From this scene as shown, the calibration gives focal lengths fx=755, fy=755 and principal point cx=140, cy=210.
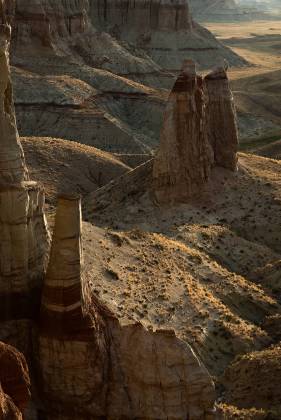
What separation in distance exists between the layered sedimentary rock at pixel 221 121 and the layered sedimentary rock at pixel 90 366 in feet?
103

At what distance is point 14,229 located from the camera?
68.7ft

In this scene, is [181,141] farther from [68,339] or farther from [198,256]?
[68,339]

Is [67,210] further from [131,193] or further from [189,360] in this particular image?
[131,193]

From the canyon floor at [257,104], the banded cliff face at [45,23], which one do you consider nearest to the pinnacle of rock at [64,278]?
the canyon floor at [257,104]

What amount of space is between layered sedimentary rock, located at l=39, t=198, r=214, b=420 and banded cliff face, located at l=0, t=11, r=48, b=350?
2.71 ft

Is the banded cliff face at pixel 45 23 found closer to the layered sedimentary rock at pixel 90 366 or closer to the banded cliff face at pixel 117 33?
the banded cliff face at pixel 117 33

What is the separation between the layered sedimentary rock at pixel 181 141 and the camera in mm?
45156

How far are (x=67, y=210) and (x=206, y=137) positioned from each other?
94.0 ft

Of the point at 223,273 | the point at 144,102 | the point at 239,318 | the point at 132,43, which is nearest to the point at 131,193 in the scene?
the point at 223,273

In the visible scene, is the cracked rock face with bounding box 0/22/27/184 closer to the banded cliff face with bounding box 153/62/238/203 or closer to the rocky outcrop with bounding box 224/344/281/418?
the rocky outcrop with bounding box 224/344/281/418

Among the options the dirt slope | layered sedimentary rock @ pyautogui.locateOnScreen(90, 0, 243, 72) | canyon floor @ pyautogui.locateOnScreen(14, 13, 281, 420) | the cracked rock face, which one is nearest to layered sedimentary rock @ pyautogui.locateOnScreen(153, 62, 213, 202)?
canyon floor @ pyautogui.locateOnScreen(14, 13, 281, 420)

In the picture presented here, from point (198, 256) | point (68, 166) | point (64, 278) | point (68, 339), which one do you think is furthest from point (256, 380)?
point (68, 166)

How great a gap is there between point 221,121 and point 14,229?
32.5m

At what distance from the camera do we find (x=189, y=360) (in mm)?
20391
